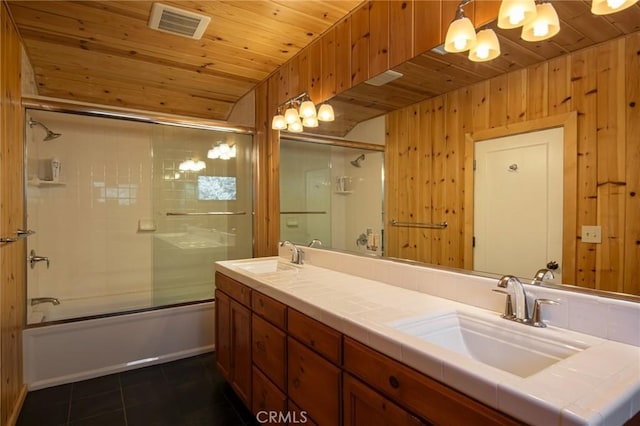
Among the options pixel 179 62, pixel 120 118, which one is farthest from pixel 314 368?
pixel 179 62

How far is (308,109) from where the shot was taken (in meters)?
2.32

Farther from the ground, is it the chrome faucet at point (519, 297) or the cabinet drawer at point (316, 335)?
the chrome faucet at point (519, 297)

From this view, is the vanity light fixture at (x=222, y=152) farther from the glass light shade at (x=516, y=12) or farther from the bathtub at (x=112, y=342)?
the glass light shade at (x=516, y=12)

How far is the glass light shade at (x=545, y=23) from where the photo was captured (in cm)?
114

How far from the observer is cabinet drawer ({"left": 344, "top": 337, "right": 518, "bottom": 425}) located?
30.4 inches

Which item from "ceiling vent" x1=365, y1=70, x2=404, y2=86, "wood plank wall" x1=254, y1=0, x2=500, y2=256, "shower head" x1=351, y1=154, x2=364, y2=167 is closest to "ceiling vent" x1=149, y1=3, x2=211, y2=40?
"wood plank wall" x1=254, y1=0, x2=500, y2=256

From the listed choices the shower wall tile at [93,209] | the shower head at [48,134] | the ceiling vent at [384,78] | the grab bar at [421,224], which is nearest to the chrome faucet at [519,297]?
the grab bar at [421,224]

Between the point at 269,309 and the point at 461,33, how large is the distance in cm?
145

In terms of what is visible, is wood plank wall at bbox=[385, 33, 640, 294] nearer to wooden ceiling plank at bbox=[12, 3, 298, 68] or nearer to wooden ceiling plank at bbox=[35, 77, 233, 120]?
wooden ceiling plank at bbox=[12, 3, 298, 68]

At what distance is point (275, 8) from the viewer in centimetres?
196

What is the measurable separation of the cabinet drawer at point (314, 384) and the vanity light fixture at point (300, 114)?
145cm

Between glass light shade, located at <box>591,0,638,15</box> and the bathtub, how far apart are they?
9.77 ft

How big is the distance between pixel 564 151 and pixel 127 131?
11.7 feet

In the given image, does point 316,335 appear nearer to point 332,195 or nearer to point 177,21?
point 332,195
